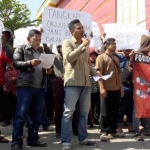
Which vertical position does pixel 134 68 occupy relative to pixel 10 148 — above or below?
above

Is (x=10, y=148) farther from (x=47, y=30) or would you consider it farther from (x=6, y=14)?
(x=6, y=14)

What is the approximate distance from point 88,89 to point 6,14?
41.7 ft

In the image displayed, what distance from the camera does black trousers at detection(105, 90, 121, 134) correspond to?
15.3 feet

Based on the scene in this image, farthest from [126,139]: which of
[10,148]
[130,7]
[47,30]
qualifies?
[130,7]

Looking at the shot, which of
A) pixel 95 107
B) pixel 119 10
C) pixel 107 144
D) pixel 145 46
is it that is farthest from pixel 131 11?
pixel 107 144

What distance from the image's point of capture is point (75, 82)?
3980mm

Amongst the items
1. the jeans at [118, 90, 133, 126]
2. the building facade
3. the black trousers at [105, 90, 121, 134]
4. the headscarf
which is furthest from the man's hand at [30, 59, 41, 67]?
the building facade

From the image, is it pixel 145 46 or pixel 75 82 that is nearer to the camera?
pixel 75 82

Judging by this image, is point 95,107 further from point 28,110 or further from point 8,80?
point 28,110

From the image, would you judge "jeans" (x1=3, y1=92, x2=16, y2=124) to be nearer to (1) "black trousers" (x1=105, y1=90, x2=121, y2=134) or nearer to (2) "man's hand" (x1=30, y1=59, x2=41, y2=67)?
(1) "black trousers" (x1=105, y1=90, x2=121, y2=134)

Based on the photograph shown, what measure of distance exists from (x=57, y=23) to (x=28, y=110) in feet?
4.84

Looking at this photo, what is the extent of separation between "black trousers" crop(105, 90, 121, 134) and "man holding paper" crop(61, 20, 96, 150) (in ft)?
1.93

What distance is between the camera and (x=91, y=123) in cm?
568

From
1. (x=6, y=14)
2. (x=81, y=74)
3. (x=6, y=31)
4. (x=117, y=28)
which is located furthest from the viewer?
(x=6, y=14)
